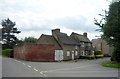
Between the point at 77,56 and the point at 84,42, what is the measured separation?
25.8 ft

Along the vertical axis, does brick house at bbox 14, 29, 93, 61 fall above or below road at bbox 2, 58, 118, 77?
above

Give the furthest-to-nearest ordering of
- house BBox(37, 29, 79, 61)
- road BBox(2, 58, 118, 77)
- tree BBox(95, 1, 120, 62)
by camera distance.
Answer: house BBox(37, 29, 79, 61)
tree BBox(95, 1, 120, 62)
road BBox(2, 58, 118, 77)

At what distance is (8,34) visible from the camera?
277ft

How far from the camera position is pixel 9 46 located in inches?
3250

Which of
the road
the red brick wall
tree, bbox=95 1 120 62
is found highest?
tree, bbox=95 1 120 62

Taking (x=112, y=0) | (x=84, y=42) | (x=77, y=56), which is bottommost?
A: (x=77, y=56)

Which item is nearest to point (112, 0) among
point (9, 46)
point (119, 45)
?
point (119, 45)

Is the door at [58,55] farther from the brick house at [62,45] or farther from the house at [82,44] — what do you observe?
the house at [82,44]

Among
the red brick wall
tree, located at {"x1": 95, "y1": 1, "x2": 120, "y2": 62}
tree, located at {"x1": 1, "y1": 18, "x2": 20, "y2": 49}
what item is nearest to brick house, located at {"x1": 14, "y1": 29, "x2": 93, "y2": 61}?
the red brick wall

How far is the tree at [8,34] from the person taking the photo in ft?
271

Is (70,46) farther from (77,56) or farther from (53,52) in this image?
(53,52)

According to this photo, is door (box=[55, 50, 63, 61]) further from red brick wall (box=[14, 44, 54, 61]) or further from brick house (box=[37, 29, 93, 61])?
red brick wall (box=[14, 44, 54, 61])

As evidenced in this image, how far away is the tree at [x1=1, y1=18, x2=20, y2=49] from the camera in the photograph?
82688 millimetres

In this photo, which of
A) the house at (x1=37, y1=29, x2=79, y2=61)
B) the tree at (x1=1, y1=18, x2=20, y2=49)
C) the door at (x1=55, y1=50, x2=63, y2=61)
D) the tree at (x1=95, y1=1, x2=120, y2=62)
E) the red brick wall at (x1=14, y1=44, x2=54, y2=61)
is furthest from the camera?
the tree at (x1=1, y1=18, x2=20, y2=49)
